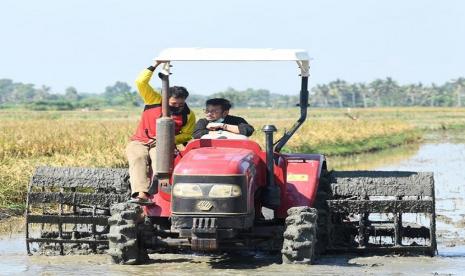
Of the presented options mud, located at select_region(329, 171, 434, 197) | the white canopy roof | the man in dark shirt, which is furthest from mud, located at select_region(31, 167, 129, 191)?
mud, located at select_region(329, 171, 434, 197)

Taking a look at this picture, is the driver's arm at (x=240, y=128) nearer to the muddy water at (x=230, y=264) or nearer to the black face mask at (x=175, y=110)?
the black face mask at (x=175, y=110)

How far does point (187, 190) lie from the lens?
32.4 feet

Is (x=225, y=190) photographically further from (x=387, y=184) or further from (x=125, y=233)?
(x=387, y=184)

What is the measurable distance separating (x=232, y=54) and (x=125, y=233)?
1.97 meters

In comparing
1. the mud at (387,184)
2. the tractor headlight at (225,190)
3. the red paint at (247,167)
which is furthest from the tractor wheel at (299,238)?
the mud at (387,184)

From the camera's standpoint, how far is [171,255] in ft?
37.3

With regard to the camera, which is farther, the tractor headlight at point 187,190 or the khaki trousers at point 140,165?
the khaki trousers at point 140,165

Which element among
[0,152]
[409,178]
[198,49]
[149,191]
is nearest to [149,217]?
[149,191]

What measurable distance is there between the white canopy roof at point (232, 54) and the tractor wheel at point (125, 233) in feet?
4.91

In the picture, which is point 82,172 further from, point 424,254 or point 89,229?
point 424,254

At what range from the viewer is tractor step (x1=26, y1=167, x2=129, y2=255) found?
11367 mm

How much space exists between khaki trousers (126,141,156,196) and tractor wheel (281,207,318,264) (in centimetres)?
156

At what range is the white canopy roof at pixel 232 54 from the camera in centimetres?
1029

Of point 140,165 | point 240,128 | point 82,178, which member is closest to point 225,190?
point 240,128
